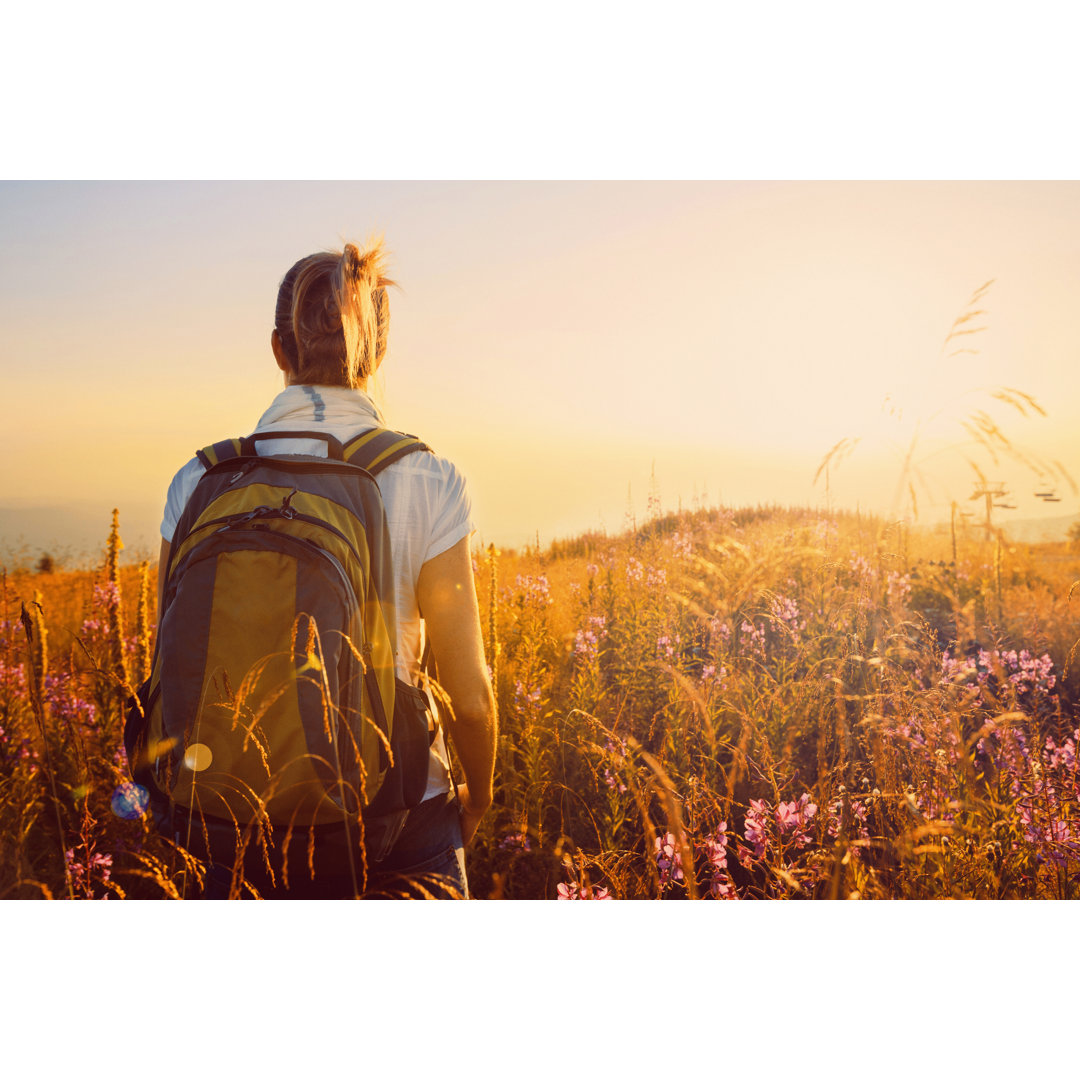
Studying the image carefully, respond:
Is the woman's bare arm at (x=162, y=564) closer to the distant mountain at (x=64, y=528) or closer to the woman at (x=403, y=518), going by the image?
the woman at (x=403, y=518)

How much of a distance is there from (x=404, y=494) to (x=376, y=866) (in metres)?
0.91

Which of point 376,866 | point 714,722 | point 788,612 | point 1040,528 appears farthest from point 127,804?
point 1040,528

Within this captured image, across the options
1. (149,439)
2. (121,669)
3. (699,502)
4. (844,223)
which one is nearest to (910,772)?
(699,502)

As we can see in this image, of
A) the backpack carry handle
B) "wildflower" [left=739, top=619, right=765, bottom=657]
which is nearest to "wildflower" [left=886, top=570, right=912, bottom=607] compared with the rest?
"wildflower" [left=739, top=619, right=765, bottom=657]

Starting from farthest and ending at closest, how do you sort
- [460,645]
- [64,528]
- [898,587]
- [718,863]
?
[898,587]
[64,528]
[718,863]
[460,645]

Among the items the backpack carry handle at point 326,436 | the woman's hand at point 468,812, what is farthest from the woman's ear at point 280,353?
the woman's hand at point 468,812

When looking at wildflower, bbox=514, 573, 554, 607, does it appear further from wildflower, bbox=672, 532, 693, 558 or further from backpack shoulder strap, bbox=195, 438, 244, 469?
backpack shoulder strap, bbox=195, 438, 244, 469

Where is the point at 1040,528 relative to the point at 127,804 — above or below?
above

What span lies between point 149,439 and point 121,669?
1.07m

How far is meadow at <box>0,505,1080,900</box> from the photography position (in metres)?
2.32

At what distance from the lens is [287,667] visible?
5.03 feet

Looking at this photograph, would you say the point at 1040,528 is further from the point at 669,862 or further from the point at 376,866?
the point at 376,866

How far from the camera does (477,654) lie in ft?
5.47
